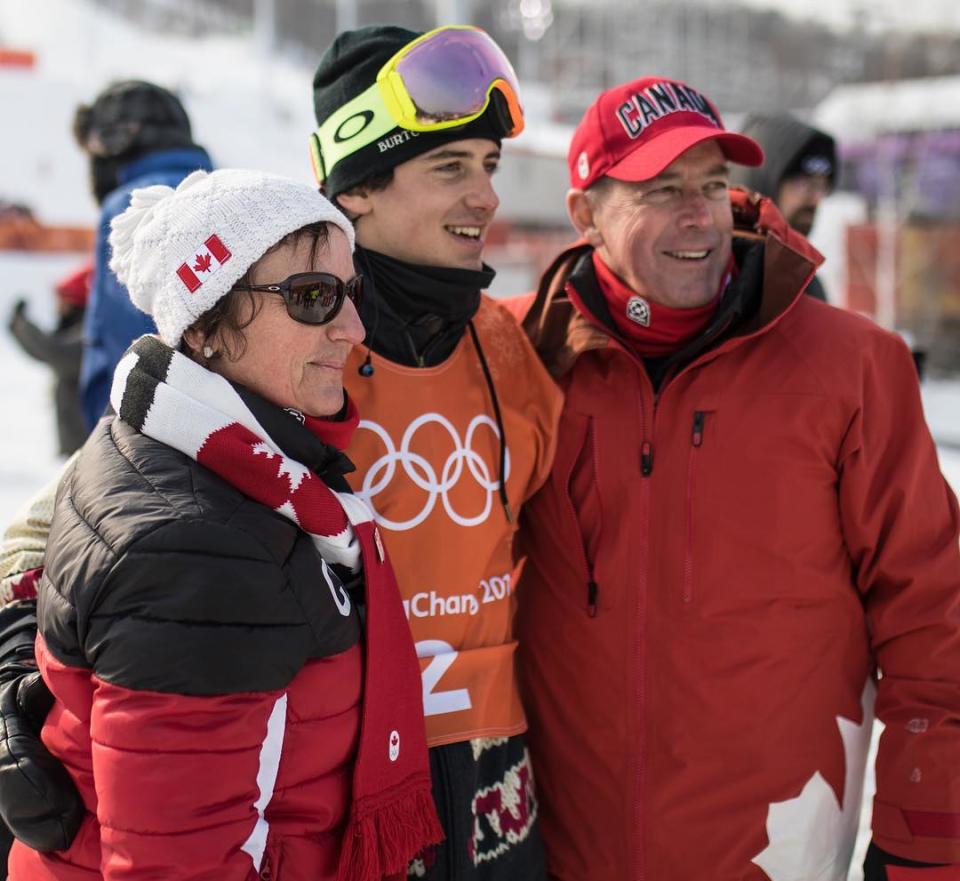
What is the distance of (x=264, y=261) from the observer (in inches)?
62.7

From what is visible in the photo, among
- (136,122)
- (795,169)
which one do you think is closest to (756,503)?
(136,122)

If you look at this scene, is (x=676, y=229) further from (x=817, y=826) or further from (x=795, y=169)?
(x=795, y=169)

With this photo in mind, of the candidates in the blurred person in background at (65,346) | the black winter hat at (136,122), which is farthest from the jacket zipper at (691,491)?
the blurred person in background at (65,346)

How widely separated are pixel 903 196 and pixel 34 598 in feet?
70.1

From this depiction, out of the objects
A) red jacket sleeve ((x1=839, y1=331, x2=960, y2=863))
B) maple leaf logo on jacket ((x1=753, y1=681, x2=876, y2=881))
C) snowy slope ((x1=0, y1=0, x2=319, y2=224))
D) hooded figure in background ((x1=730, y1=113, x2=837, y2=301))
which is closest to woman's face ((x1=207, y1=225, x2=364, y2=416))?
red jacket sleeve ((x1=839, y1=331, x2=960, y2=863))

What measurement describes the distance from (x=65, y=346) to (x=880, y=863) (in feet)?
13.5

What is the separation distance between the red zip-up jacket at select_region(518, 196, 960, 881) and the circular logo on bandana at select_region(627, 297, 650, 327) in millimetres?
107

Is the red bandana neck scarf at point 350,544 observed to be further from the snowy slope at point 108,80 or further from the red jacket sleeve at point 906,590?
the snowy slope at point 108,80

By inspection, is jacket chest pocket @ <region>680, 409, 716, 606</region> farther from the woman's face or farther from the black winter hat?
the black winter hat

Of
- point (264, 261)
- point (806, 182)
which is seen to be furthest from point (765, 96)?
point (264, 261)

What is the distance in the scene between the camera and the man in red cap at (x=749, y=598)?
2082 mm

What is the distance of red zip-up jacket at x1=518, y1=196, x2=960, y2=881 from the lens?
6.86ft

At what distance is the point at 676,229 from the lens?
2.32 meters

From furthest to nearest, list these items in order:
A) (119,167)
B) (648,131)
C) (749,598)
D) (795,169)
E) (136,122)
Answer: (795,169) → (119,167) → (136,122) → (648,131) → (749,598)
